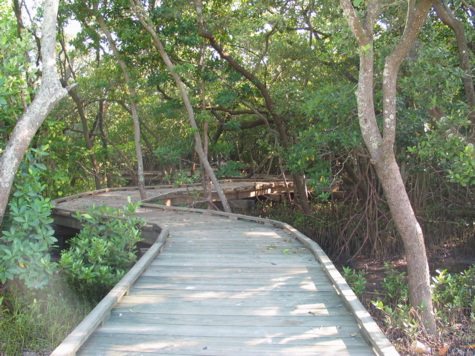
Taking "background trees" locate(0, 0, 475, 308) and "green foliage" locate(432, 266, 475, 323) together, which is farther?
"background trees" locate(0, 0, 475, 308)

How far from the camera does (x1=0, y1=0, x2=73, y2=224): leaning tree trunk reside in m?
4.60

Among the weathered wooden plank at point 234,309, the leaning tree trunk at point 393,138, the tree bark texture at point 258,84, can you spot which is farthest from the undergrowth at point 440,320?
the tree bark texture at point 258,84

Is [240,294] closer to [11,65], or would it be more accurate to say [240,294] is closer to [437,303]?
[437,303]

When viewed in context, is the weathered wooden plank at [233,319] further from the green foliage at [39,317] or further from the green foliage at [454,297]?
the green foliage at [454,297]

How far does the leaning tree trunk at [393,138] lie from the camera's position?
17.2 feet

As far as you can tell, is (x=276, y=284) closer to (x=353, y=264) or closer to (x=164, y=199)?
(x=353, y=264)

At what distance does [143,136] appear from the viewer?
16.9 m

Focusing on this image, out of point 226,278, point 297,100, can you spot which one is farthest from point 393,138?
point 297,100

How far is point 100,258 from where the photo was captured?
5410 millimetres

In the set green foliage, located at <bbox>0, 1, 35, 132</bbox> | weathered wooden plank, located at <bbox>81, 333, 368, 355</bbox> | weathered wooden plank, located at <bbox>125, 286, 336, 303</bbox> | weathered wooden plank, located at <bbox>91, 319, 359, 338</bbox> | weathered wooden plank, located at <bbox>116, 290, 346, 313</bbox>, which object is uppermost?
green foliage, located at <bbox>0, 1, 35, 132</bbox>

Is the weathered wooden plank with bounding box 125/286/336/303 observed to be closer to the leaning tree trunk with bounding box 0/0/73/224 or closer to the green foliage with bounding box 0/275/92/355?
the green foliage with bounding box 0/275/92/355

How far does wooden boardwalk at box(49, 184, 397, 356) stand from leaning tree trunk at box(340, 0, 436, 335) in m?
1.25

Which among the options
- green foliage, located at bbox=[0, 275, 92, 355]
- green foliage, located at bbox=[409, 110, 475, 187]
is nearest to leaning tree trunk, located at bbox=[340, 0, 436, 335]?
green foliage, located at bbox=[409, 110, 475, 187]

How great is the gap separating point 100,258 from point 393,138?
13.3 ft
